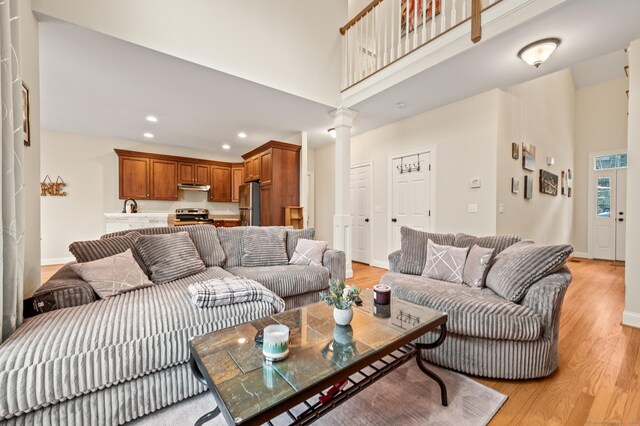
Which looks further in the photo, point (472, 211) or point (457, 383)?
point (472, 211)

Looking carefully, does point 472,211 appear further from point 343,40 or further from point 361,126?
point 343,40

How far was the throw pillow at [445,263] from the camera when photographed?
223cm

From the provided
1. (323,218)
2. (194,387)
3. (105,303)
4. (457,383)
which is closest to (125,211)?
(323,218)

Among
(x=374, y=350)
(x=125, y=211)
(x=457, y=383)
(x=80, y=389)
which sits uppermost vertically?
(x=125, y=211)

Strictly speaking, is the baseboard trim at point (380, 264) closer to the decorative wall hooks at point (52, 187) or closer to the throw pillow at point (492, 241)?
the throw pillow at point (492, 241)

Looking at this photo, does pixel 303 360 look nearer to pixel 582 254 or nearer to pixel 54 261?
pixel 54 261

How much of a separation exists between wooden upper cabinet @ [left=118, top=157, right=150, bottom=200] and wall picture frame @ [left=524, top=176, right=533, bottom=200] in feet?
23.0

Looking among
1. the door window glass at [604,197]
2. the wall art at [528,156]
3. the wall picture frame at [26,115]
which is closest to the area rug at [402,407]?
the wall picture frame at [26,115]

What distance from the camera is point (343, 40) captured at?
3.99 meters

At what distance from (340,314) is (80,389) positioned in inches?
47.3

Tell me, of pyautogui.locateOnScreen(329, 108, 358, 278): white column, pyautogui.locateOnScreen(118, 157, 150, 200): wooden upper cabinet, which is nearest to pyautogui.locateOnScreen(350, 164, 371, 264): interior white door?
pyautogui.locateOnScreen(329, 108, 358, 278): white column

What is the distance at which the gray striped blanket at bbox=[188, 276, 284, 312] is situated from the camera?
1.57 metres

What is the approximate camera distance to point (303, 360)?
1.08 m

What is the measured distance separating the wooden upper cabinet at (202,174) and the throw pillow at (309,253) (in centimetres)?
433
